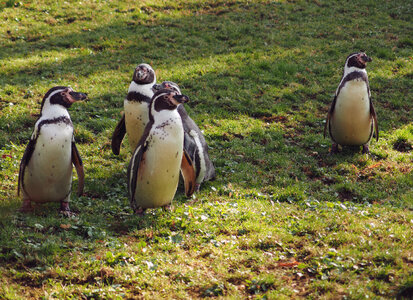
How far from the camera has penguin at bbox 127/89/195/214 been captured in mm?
5906

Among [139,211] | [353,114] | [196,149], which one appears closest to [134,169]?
[139,211]

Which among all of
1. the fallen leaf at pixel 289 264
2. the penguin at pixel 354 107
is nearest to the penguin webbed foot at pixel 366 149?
the penguin at pixel 354 107

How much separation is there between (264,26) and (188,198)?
415 inches

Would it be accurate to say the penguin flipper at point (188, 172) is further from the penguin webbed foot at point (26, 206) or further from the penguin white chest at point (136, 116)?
the penguin webbed foot at point (26, 206)

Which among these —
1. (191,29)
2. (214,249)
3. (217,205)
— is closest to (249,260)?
(214,249)

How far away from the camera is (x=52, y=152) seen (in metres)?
5.82

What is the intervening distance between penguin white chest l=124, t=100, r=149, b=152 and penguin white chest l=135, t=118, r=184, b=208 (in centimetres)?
141

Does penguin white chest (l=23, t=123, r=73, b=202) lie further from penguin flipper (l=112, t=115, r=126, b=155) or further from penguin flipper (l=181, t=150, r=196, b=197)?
penguin flipper (l=112, t=115, r=126, b=155)

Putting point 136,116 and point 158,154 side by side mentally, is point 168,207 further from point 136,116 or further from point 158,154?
point 136,116

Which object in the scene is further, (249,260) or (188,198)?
(188,198)

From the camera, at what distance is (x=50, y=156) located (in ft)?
19.1

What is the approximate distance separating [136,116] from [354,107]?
4012mm

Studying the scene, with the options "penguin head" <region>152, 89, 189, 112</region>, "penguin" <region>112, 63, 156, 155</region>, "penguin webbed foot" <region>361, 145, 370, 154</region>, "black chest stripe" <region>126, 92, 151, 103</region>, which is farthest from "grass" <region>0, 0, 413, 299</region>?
"penguin head" <region>152, 89, 189, 112</region>

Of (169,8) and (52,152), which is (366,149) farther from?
(169,8)
